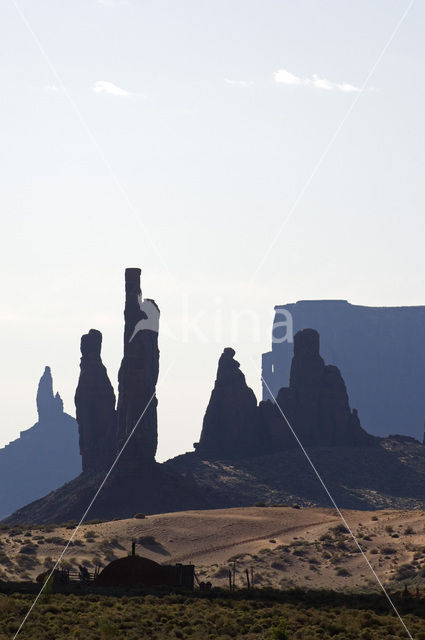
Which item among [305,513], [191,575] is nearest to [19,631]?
[191,575]

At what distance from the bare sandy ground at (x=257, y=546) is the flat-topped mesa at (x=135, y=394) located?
50367 millimetres

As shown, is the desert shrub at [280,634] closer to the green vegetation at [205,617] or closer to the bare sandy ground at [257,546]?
the green vegetation at [205,617]

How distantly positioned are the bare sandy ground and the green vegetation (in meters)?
32.6

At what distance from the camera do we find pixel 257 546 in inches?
4601

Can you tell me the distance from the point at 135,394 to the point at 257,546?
77.8 meters

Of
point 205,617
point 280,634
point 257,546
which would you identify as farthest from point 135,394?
point 280,634

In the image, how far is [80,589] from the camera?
225 ft

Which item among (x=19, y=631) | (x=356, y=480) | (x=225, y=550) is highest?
(x=356, y=480)

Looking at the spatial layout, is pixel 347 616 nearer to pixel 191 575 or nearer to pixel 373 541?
pixel 191 575

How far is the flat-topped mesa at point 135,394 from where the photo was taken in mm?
184750

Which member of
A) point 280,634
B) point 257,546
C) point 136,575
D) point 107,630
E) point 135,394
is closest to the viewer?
point 280,634

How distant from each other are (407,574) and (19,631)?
170ft

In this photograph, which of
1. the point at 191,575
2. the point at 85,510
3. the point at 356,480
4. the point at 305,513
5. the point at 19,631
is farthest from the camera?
the point at 356,480

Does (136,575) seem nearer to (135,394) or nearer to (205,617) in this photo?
(205,617)
